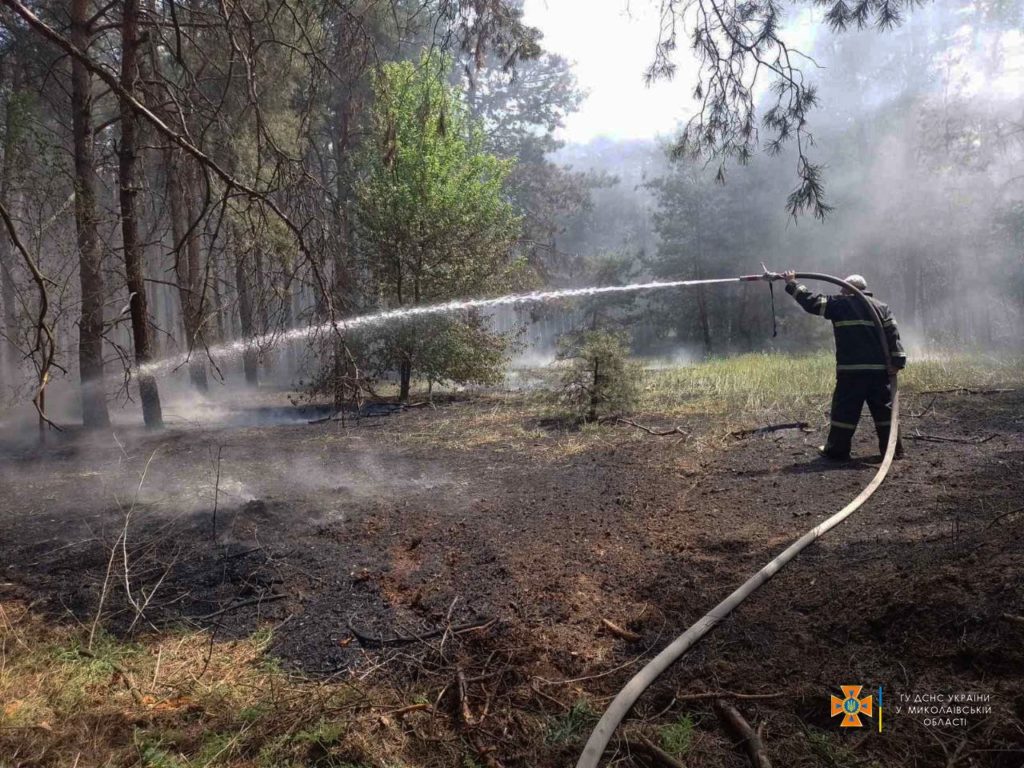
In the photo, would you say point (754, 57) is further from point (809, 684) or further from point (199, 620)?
point (199, 620)

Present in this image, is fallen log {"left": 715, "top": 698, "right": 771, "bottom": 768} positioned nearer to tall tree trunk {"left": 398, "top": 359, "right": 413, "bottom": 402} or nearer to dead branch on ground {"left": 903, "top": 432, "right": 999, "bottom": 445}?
dead branch on ground {"left": 903, "top": 432, "right": 999, "bottom": 445}

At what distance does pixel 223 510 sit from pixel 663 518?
10.8ft

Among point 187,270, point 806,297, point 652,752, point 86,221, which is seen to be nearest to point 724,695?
point 652,752

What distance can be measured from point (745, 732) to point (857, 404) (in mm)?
4732

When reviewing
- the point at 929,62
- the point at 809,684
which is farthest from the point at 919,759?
the point at 929,62

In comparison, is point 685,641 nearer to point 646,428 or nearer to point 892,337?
point 892,337

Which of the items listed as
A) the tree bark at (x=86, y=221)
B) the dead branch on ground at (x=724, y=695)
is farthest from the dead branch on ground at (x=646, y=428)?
the tree bark at (x=86, y=221)

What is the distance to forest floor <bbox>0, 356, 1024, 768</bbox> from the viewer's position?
2.19 metres

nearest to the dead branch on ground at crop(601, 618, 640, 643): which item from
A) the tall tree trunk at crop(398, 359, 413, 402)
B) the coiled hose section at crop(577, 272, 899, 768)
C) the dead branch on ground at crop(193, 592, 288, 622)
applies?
the coiled hose section at crop(577, 272, 899, 768)

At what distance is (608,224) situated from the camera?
61.3 meters

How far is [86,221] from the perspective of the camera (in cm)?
795

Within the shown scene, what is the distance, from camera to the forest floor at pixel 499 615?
2.19 metres

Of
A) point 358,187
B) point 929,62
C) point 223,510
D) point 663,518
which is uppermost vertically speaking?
point 929,62

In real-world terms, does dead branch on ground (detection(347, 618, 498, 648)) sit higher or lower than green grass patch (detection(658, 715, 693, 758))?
higher
